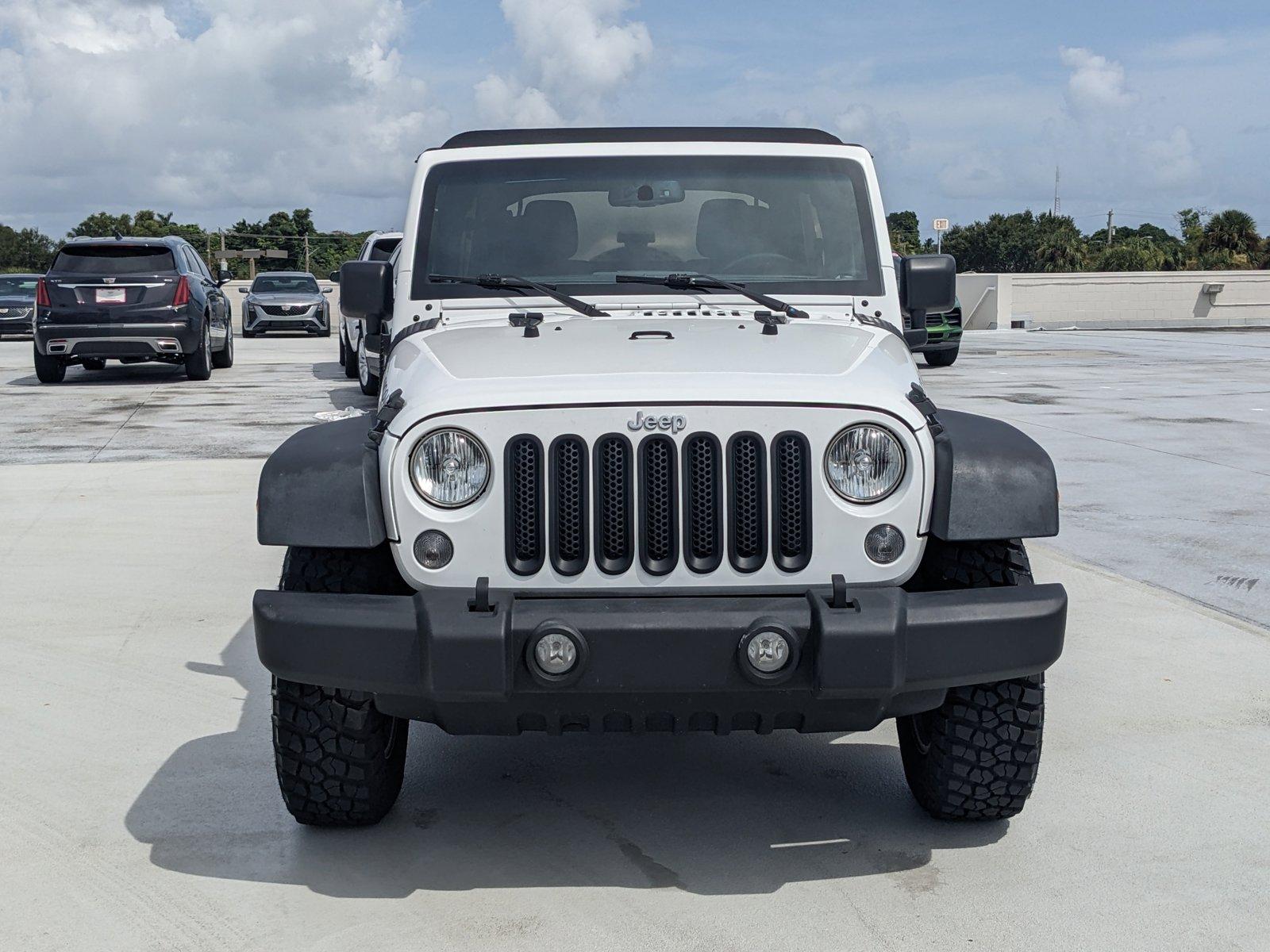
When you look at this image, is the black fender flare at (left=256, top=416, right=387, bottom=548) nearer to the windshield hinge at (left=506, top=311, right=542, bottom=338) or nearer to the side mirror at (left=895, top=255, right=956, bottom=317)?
the windshield hinge at (left=506, top=311, right=542, bottom=338)

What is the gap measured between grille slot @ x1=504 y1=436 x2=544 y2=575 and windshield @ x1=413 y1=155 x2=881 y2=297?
1.40 metres

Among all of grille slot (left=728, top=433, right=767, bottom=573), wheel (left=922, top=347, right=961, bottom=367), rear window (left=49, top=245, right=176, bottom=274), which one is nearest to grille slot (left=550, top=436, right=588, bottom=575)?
grille slot (left=728, top=433, right=767, bottom=573)

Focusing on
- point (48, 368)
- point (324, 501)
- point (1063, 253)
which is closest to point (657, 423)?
point (324, 501)

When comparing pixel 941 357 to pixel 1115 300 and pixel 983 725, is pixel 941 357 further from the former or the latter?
pixel 1115 300

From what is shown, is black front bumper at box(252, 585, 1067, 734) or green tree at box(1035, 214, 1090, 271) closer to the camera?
black front bumper at box(252, 585, 1067, 734)

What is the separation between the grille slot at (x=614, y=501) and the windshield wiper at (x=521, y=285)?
1188 millimetres

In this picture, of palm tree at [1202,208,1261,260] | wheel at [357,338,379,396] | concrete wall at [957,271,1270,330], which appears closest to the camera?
wheel at [357,338,379,396]

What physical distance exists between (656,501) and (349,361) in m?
15.3

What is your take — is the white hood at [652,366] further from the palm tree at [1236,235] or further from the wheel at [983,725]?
the palm tree at [1236,235]

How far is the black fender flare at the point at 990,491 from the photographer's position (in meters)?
3.50

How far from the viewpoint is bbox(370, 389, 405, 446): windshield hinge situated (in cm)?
363

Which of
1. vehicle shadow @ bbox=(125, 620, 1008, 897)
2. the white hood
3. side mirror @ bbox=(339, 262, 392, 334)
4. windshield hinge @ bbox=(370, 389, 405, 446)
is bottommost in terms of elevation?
vehicle shadow @ bbox=(125, 620, 1008, 897)

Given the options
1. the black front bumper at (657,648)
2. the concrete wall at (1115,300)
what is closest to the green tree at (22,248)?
the concrete wall at (1115,300)

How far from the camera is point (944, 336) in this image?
20625 millimetres
